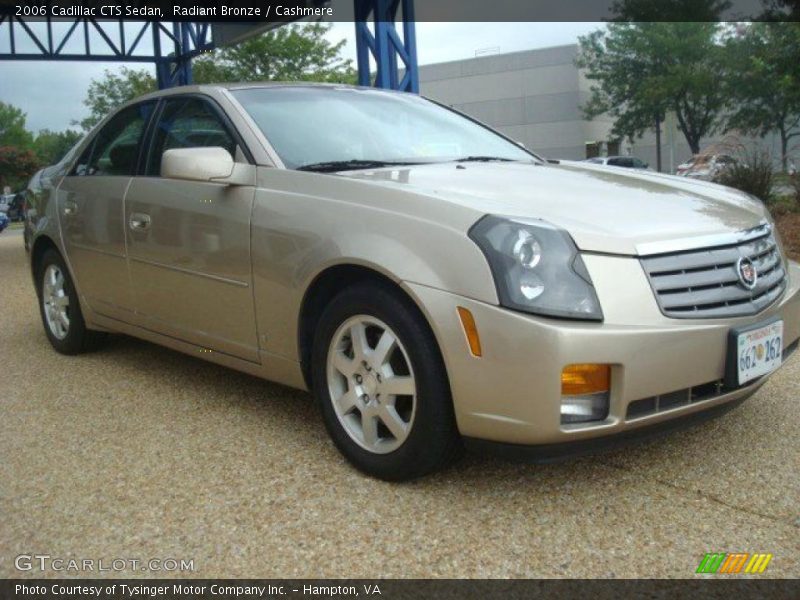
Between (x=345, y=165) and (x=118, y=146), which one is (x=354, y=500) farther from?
(x=118, y=146)

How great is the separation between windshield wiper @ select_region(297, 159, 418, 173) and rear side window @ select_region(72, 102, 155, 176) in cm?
133

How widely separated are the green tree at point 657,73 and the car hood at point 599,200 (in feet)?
121

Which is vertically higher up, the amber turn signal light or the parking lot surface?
the amber turn signal light

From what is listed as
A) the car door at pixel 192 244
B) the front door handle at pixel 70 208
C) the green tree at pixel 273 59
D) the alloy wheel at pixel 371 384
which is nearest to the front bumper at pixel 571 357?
the alloy wheel at pixel 371 384

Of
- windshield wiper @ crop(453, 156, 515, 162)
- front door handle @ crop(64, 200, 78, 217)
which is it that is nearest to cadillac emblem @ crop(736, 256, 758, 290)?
windshield wiper @ crop(453, 156, 515, 162)

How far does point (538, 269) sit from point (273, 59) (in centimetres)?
2899

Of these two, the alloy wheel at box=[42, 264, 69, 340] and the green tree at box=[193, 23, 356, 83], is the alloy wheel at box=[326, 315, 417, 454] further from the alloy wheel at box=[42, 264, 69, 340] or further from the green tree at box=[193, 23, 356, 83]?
the green tree at box=[193, 23, 356, 83]

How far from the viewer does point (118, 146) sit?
15.1ft

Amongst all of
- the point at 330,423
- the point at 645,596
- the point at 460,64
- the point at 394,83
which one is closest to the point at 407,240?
the point at 330,423

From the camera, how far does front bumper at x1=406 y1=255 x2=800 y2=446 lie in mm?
2514

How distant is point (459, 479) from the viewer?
3.02 meters

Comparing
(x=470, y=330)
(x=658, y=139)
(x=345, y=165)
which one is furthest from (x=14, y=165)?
(x=470, y=330)

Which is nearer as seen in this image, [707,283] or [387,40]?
[707,283]

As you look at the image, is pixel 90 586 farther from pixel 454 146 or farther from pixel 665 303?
pixel 454 146
